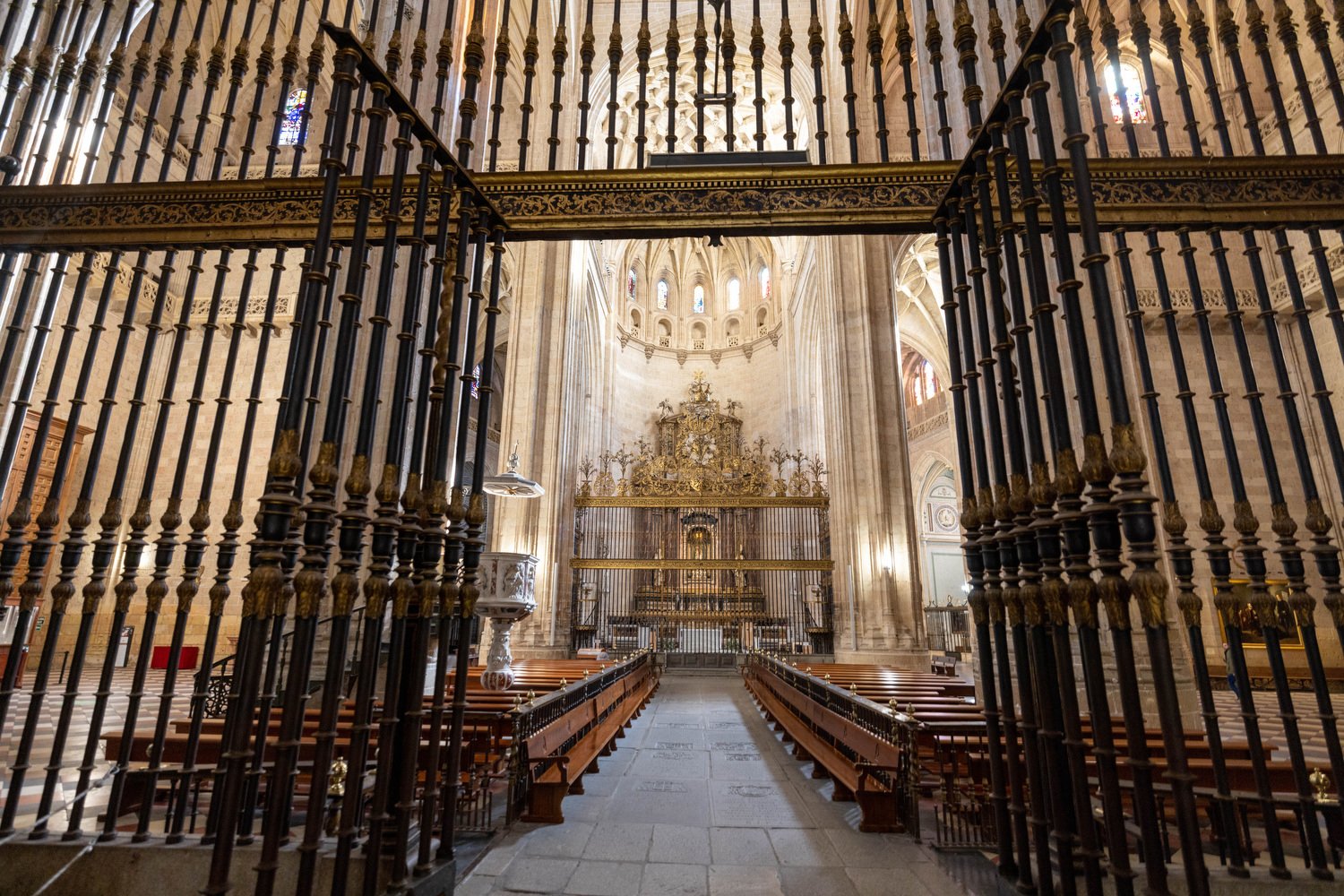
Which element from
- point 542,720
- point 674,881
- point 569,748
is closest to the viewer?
point 674,881

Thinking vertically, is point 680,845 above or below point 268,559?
below

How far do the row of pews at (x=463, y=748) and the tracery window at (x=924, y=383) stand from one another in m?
25.7

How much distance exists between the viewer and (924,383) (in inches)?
1134

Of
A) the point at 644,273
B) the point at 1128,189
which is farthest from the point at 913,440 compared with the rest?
the point at 1128,189

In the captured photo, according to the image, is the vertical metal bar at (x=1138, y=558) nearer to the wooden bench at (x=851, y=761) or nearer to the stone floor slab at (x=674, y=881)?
the stone floor slab at (x=674, y=881)

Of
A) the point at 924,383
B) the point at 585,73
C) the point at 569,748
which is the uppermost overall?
the point at 924,383

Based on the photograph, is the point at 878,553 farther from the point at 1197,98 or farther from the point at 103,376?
the point at 103,376

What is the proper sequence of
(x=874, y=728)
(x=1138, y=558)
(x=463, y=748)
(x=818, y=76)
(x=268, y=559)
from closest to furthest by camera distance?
(x=1138, y=558)
(x=268, y=559)
(x=818, y=76)
(x=874, y=728)
(x=463, y=748)

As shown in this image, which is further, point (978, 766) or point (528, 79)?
point (978, 766)

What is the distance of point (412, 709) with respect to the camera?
2.22 metres

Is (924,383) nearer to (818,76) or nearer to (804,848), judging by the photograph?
(818,76)

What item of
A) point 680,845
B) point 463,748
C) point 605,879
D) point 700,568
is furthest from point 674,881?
point 700,568

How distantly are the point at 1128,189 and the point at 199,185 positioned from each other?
4.23 meters

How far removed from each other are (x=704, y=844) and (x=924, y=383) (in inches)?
1124
